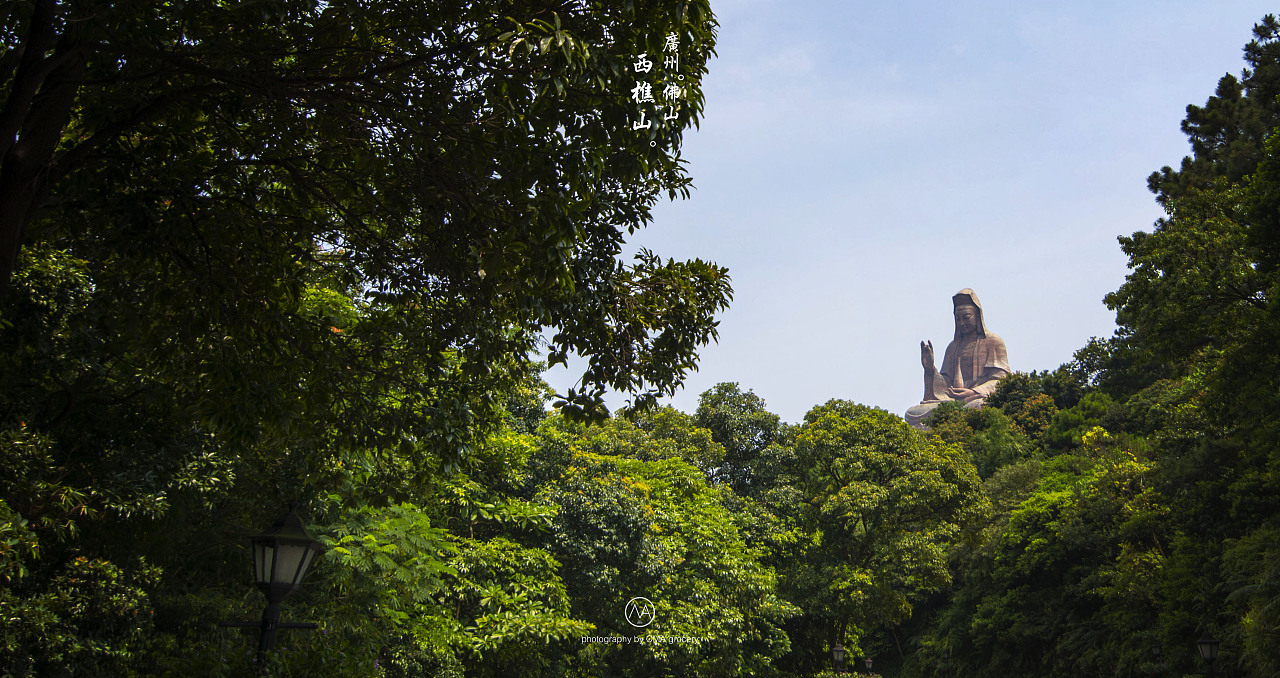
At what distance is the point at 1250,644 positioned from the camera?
14547 millimetres

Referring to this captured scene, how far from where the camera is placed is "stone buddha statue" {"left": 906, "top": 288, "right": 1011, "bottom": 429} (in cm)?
7125

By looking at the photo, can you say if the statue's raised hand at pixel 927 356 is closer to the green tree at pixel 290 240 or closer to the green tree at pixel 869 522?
the green tree at pixel 869 522

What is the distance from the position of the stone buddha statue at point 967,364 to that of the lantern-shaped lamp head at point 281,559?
6894cm

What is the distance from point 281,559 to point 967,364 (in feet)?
240

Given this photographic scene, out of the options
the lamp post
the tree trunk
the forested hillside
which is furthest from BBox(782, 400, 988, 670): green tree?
the tree trunk

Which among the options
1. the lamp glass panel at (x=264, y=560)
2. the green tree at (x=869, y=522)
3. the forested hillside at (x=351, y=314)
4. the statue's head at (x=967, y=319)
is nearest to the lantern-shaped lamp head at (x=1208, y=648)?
the forested hillside at (x=351, y=314)

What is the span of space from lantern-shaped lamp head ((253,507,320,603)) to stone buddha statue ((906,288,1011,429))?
68.9 metres

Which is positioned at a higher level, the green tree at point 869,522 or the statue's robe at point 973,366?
the statue's robe at point 973,366

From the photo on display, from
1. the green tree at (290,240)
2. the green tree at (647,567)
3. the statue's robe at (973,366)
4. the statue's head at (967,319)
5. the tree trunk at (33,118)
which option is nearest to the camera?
the tree trunk at (33,118)

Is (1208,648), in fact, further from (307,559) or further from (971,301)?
(971,301)

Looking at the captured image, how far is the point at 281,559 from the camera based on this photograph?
→ 5.58m

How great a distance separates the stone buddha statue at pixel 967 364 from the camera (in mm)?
71250

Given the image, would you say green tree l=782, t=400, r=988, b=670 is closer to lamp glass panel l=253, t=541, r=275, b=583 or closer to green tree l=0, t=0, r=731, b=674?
green tree l=0, t=0, r=731, b=674

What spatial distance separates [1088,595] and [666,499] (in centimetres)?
1190
